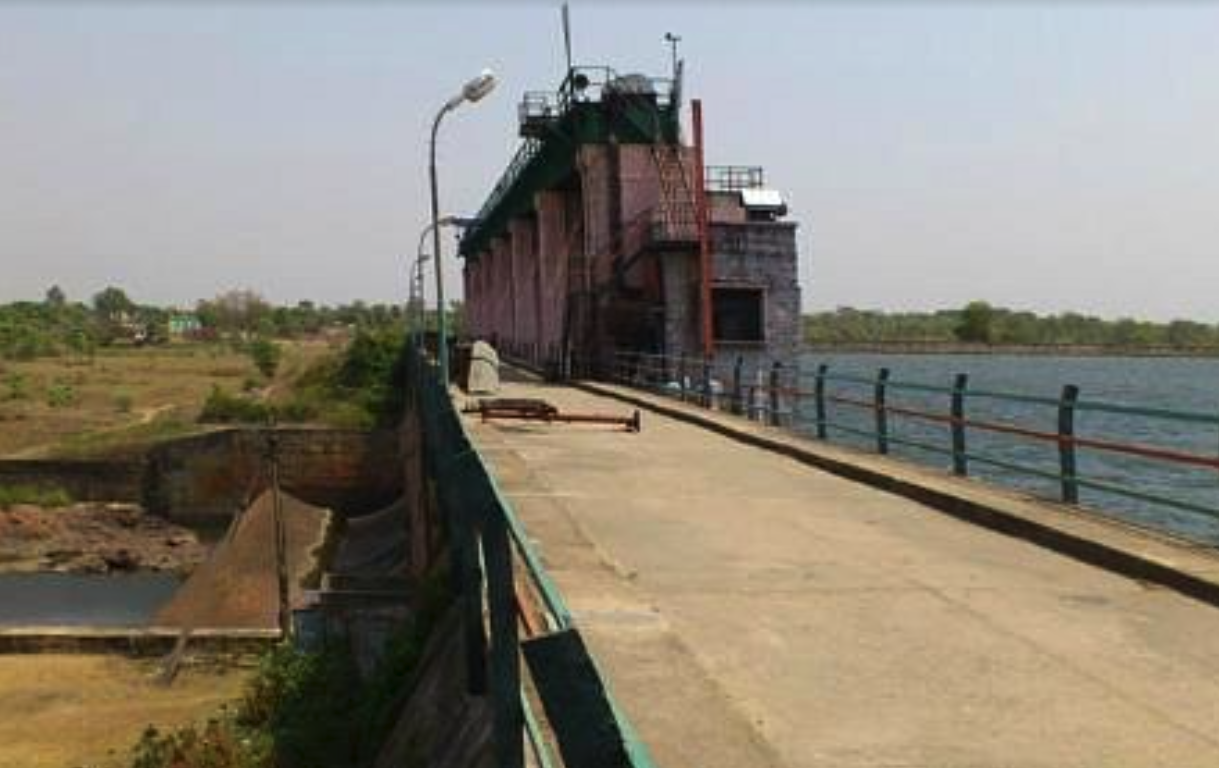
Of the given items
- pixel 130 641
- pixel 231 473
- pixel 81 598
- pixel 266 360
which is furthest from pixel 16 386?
pixel 130 641

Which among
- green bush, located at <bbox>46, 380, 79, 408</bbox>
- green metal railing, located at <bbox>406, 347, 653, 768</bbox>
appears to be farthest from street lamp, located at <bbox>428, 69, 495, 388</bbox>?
green bush, located at <bbox>46, 380, 79, 408</bbox>

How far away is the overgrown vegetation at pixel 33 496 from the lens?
48.3 m

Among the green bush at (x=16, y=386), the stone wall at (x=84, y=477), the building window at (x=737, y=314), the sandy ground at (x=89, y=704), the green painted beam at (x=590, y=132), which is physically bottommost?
the sandy ground at (x=89, y=704)

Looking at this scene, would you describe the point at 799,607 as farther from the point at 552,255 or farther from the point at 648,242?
the point at 552,255

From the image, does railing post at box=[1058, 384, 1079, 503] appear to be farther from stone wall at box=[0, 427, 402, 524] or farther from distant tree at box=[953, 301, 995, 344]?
distant tree at box=[953, 301, 995, 344]

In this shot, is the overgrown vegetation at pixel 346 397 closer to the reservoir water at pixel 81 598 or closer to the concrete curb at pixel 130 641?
the reservoir water at pixel 81 598

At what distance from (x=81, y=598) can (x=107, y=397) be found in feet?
177

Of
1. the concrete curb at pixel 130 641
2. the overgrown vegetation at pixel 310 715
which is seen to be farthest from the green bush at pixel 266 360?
the overgrown vegetation at pixel 310 715

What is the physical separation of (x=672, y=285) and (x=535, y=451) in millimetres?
16573

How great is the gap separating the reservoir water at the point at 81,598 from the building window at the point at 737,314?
17304 millimetres

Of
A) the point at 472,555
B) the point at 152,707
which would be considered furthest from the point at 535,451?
the point at 472,555

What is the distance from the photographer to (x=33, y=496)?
49.3m

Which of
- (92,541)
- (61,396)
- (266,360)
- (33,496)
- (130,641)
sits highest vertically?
(266,360)

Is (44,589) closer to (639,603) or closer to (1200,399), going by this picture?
(639,603)
